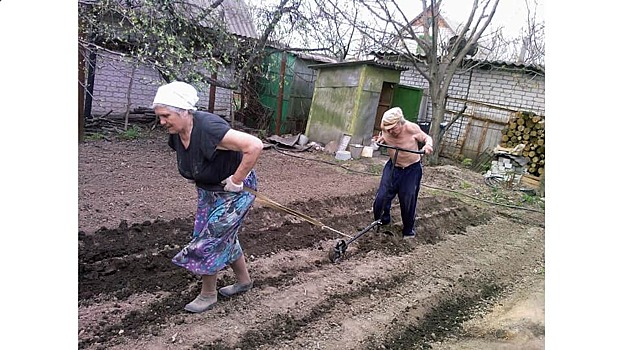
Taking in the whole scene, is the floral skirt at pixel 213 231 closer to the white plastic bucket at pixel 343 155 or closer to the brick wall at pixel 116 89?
the white plastic bucket at pixel 343 155

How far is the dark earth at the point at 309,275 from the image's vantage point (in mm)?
2996

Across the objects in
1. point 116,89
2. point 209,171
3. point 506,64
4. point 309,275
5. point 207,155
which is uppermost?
point 506,64

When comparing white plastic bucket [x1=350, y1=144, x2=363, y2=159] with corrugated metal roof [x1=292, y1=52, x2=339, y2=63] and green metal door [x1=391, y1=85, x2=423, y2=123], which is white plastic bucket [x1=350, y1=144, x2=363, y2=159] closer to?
green metal door [x1=391, y1=85, x2=423, y2=123]

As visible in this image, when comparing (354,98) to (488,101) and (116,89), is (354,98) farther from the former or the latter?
(116,89)

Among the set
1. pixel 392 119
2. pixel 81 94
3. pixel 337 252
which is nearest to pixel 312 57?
pixel 81 94

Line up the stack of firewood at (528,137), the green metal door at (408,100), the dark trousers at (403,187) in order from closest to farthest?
the dark trousers at (403,187) < the stack of firewood at (528,137) < the green metal door at (408,100)

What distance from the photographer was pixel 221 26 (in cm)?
791

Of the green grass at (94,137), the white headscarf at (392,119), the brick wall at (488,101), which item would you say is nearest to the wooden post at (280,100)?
the brick wall at (488,101)

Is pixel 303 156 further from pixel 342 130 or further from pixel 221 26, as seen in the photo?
pixel 221 26

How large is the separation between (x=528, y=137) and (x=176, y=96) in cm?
900

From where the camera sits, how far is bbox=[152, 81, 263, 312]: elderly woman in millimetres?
2734

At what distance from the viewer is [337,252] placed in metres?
4.24

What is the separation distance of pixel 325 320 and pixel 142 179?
394 centimetres

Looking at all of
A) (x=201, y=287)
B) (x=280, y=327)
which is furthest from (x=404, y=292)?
(x=201, y=287)
